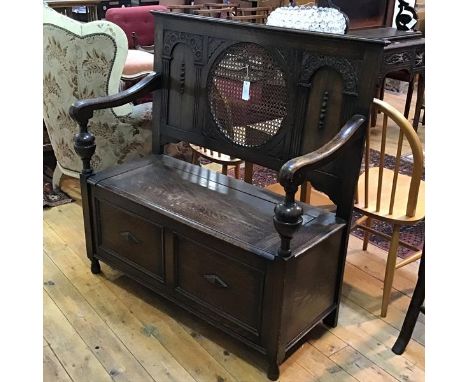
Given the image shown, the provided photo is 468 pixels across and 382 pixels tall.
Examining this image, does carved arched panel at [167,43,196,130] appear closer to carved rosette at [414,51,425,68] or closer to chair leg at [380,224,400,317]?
chair leg at [380,224,400,317]

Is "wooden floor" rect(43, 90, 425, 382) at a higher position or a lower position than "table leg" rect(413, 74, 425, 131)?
lower

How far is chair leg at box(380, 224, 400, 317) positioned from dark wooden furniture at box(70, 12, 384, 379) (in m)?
0.23

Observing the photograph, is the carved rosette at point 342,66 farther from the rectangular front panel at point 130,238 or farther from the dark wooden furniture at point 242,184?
the rectangular front panel at point 130,238

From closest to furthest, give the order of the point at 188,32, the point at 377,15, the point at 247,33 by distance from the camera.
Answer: the point at 247,33 → the point at 188,32 → the point at 377,15

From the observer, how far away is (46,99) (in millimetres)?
2764

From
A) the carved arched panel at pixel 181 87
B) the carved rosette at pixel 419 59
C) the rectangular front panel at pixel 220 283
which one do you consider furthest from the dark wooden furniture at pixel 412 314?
the carved rosette at pixel 419 59

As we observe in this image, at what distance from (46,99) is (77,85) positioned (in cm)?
30

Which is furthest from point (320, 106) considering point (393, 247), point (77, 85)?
point (77, 85)

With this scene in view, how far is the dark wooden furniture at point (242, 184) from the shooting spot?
1.68 metres

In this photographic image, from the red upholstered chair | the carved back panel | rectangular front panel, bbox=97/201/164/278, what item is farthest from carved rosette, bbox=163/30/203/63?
the red upholstered chair

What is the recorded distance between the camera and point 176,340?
196 cm

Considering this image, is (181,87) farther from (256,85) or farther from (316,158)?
(316,158)

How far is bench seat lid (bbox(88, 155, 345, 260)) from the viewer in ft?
5.70
